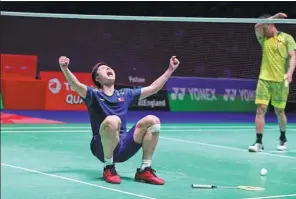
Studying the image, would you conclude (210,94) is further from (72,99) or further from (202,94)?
(72,99)

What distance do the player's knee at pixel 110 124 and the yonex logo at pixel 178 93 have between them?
921 cm

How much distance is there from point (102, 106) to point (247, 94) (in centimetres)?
992

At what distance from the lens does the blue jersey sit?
25.1ft

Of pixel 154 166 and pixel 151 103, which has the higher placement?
pixel 154 166

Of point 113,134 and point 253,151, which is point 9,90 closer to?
point 253,151

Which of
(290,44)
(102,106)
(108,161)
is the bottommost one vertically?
(108,161)

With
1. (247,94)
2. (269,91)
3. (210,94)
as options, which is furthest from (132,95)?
(247,94)

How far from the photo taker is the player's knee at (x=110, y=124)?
7348mm

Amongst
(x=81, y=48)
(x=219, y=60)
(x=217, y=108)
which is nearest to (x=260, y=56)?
(x=219, y=60)

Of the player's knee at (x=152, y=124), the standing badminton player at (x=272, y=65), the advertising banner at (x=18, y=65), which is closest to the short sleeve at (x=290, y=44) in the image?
the standing badminton player at (x=272, y=65)

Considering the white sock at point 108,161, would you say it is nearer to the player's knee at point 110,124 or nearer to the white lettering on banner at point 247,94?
the player's knee at point 110,124

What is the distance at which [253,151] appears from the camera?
10469mm

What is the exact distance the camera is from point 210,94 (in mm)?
16859

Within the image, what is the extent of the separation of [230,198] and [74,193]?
59.0 inches
